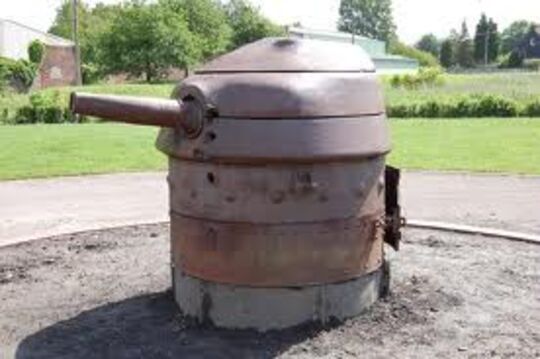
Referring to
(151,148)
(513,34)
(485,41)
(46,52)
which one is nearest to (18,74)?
(46,52)

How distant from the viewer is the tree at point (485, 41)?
341ft

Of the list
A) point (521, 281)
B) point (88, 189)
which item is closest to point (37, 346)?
point (521, 281)

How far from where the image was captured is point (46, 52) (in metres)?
57.6

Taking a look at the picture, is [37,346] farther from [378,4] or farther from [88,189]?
[378,4]

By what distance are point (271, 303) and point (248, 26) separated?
226ft

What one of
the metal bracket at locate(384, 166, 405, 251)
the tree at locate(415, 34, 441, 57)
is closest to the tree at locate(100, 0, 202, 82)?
the metal bracket at locate(384, 166, 405, 251)

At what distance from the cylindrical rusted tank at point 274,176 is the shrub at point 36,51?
53.2 metres

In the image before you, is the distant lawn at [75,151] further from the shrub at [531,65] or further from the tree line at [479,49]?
the tree line at [479,49]

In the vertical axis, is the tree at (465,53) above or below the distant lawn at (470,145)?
above

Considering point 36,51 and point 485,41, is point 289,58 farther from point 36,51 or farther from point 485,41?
point 485,41

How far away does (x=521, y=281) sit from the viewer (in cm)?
673

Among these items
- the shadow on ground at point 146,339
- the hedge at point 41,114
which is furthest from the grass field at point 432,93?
the shadow on ground at point 146,339

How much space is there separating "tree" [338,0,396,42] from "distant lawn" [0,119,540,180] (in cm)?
10171

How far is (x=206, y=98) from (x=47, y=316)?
1.97 m
